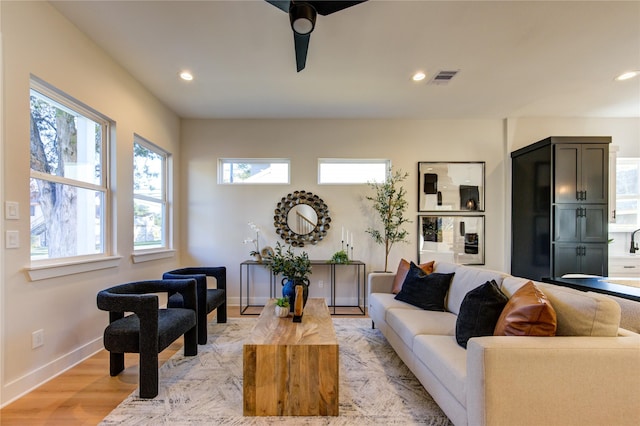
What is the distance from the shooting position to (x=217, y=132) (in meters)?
4.50

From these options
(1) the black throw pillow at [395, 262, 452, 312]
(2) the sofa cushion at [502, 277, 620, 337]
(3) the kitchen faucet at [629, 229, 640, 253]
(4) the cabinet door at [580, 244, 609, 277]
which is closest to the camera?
(2) the sofa cushion at [502, 277, 620, 337]

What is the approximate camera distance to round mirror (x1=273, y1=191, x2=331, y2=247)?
4391 mm

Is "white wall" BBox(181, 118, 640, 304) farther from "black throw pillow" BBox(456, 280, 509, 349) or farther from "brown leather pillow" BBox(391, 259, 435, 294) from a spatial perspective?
"black throw pillow" BBox(456, 280, 509, 349)

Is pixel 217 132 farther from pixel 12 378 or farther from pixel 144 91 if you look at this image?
pixel 12 378

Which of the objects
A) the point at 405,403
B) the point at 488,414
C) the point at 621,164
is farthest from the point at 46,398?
the point at 621,164

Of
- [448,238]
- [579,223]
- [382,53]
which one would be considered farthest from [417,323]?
[579,223]

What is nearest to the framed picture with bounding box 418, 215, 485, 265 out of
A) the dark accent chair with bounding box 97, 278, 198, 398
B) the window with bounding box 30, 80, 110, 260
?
the dark accent chair with bounding box 97, 278, 198, 398

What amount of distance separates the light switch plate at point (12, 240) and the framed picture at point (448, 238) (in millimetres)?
4379

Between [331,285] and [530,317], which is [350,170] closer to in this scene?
[331,285]

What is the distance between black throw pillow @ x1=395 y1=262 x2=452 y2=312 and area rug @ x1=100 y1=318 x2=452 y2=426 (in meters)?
0.54

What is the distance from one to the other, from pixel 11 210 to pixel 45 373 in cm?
125

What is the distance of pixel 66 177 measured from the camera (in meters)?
2.52

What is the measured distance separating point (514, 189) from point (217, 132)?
15.2 ft

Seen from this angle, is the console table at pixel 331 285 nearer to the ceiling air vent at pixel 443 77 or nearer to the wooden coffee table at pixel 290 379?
the wooden coffee table at pixel 290 379
